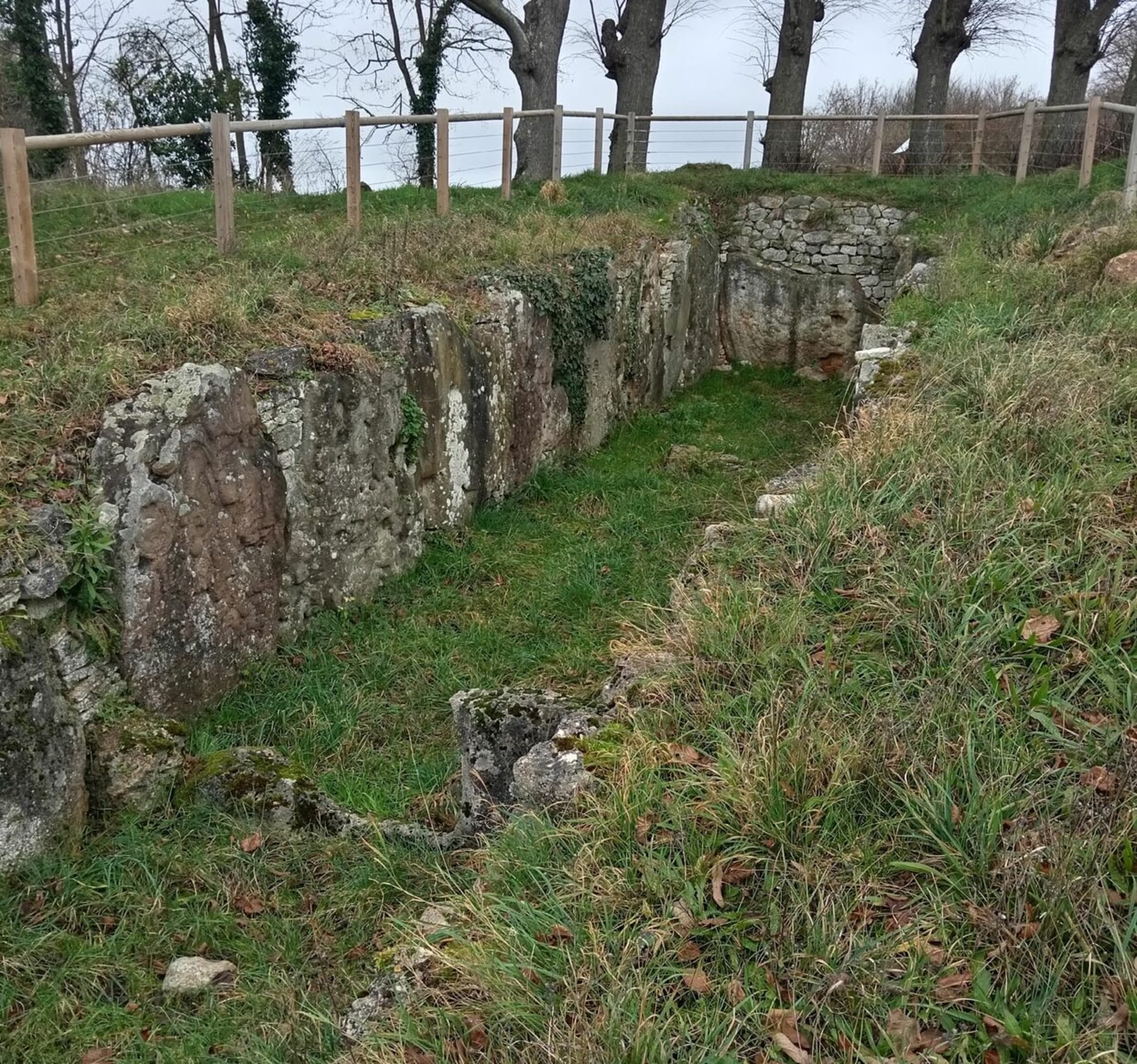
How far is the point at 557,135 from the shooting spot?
14.7 metres

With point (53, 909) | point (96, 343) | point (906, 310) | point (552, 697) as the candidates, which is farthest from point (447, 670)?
point (906, 310)

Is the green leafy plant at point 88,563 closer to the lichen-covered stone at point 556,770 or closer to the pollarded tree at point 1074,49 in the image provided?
the lichen-covered stone at point 556,770

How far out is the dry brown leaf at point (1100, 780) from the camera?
3.05m

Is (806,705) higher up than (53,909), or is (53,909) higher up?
(806,705)

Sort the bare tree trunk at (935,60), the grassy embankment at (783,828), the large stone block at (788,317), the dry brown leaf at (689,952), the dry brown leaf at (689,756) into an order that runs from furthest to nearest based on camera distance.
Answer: the bare tree trunk at (935,60) < the large stone block at (788,317) < the dry brown leaf at (689,756) < the dry brown leaf at (689,952) < the grassy embankment at (783,828)

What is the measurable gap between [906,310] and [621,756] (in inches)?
299

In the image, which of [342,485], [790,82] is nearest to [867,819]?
[342,485]

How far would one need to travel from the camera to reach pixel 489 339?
8.72 meters

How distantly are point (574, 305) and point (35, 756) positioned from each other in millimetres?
7111

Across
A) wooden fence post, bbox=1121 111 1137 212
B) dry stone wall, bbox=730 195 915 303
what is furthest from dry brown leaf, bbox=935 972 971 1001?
dry stone wall, bbox=730 195 915 303

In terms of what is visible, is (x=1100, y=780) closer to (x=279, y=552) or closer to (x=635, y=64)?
(x=279, y=552)

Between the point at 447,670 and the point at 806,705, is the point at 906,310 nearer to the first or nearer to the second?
the point at 447,670

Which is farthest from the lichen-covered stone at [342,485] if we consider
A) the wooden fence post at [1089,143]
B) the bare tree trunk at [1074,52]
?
the bare tree trunk at [1074,52]

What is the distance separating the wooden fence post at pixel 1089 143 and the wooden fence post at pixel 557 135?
7.75 m
